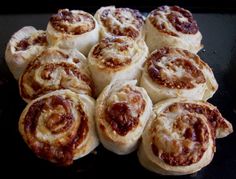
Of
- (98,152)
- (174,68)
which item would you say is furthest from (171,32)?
(98,152)

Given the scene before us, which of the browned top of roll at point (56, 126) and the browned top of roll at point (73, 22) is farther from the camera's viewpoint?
the browned top of roll at point (73, 22)

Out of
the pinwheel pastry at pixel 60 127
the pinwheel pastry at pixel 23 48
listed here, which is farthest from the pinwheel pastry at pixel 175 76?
the pinwheel pastry at pixel 23 48

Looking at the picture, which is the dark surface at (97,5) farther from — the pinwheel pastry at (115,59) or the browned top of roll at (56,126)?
the browned top of roll at (56,126)

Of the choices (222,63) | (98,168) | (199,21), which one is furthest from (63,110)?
(199,21)

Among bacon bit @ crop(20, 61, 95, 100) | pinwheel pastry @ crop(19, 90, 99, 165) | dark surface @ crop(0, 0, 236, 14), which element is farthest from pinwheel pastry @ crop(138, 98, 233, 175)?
dark surface @ crop(0, 0, 236, 14)

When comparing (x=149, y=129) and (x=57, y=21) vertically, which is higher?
(x=57, y=21)

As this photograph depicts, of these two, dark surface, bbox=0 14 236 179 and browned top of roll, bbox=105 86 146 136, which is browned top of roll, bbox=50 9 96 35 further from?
browned top of roll, bbox=105 86 146 136

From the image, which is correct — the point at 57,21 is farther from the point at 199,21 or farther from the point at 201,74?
the point at 199,21

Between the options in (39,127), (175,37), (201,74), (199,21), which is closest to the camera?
(39,127)
